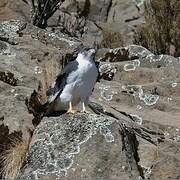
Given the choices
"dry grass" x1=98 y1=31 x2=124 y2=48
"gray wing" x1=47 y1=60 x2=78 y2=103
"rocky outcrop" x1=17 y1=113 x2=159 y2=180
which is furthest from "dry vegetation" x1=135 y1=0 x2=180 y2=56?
"rocky outcrop" x1=17 y1=113 x2=159 y2=180

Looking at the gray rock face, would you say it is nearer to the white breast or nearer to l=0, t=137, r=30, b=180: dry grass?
l=0, t=137, r=30, b=180: dry grass

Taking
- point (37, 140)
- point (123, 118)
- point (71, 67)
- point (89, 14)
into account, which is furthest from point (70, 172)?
point (89, 14)

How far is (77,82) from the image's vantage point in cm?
641

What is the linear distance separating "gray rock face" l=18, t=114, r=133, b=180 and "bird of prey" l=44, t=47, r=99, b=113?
0.29 meters

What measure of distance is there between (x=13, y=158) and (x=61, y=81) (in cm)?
98

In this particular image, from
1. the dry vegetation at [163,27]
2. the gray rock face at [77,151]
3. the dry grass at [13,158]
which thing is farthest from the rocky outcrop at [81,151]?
the dry vegetation at [163,27]

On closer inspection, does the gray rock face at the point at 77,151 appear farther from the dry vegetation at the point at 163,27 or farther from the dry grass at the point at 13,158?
the dry vegetation at the point at 163,27

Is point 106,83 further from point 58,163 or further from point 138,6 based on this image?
point 138,6

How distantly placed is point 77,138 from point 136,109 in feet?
8.30

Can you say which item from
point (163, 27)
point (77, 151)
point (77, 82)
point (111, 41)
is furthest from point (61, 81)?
point (111, 41)

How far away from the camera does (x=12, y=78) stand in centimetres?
774

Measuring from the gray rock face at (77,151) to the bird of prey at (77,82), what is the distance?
291 mm

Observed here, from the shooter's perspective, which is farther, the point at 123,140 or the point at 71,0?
the point at 71,0

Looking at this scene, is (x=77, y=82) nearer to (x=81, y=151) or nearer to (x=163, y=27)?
(x=81, y=151)
